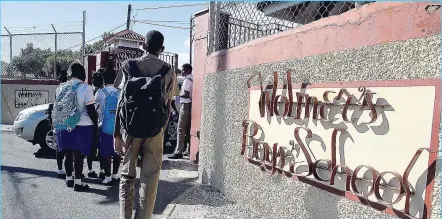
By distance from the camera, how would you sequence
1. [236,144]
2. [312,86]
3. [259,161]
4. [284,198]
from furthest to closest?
[236,144], [259,161], [284,198], [312,86]

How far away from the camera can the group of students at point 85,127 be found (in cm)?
534

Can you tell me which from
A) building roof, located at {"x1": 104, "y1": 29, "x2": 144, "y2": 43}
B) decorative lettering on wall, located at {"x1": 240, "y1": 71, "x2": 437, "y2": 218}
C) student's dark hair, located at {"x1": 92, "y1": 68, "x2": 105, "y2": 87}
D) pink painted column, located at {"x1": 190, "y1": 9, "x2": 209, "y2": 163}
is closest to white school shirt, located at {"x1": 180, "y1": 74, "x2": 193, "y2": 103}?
pink painted column, located at {"x1": 190, "y1": 9, "x2": 209, "y2": 163}

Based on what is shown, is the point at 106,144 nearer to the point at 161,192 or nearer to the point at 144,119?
the point at 161,192

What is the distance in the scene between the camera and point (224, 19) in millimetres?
5395

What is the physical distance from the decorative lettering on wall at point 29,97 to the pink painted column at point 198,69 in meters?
9.08

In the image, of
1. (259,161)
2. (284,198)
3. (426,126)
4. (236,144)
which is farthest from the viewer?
(236,144)

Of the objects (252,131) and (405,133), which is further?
(252,131)

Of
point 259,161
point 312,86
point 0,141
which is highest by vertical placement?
point 312,86

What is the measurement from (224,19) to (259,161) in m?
2.24

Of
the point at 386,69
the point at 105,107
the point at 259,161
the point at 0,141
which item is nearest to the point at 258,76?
the point at 259,161

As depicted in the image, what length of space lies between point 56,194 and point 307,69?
359 centimetres

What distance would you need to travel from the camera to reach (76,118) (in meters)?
5.30

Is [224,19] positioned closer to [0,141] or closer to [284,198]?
[284,198]

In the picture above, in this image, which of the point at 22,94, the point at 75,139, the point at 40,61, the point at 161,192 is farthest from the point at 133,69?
the point at 40,61
